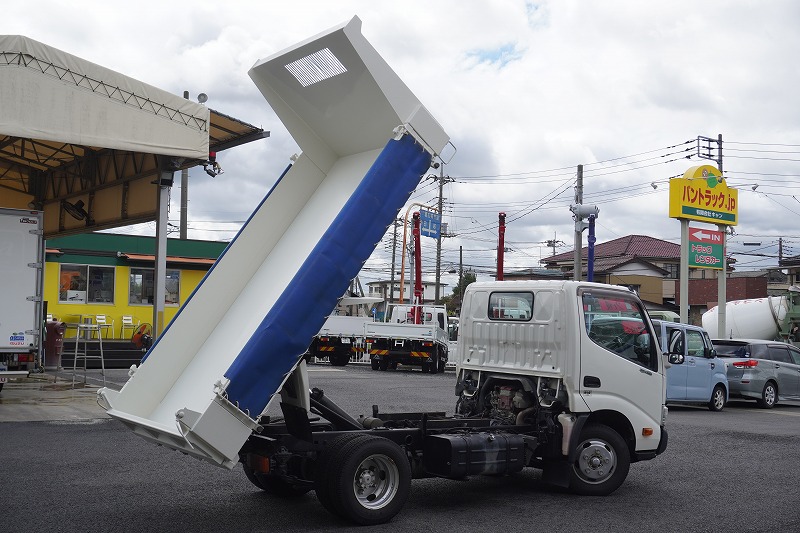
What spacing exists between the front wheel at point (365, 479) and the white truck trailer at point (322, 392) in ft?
0.05

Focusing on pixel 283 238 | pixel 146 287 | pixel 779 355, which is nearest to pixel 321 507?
pixel 283 238

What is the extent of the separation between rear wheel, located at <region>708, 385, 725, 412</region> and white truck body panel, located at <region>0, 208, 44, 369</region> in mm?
13959

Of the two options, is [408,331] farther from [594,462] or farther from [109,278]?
[594,462]

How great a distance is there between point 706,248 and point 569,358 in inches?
894

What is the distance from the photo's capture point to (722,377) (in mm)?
17594

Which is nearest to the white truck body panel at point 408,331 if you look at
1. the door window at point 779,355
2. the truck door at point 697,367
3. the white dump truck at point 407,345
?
the white dump truck at point 407,345

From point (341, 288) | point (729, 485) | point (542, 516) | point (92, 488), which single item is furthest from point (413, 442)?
point (729, 485)

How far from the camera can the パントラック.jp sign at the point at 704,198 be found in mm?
26828

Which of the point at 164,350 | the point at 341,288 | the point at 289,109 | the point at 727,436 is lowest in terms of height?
the point at 727,436

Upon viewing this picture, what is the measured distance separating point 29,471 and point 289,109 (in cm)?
499

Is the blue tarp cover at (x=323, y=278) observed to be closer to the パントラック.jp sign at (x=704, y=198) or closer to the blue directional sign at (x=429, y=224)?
the パントラック.jp sign at (x=704, y=198)

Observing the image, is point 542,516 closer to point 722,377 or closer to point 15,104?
point 15,104

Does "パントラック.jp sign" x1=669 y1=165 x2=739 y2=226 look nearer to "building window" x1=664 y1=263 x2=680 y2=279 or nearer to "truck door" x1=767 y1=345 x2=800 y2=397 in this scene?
"truck door" x1=767 y1=345 x2=800 y2=397

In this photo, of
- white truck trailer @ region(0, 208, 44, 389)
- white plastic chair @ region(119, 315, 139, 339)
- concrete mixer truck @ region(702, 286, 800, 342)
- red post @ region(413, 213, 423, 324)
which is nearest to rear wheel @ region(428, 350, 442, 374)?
red post @ region(413, 213, 423, 324)
